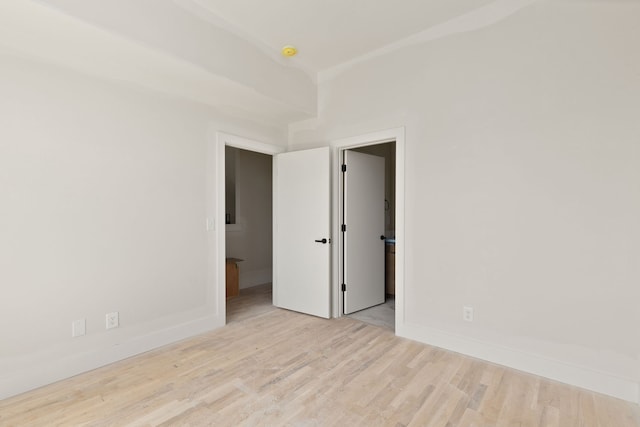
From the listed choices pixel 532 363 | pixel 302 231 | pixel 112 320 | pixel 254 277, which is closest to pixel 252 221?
pixel 254 277

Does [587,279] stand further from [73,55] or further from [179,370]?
[73,55]

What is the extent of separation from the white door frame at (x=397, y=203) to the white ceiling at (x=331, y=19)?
908mm

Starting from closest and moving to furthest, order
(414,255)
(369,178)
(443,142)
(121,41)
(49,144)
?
(121,41) < (49,144) < (443,142) < (414,255) < (369,178)

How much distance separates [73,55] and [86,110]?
395 millimetres

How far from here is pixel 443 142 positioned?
9.43ft

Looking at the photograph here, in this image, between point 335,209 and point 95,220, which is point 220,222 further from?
point 335,209

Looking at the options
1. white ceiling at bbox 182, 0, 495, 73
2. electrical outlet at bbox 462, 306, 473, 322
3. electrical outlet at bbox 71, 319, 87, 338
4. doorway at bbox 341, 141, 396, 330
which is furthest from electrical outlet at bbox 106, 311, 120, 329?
electrical outlet at bbox 462, 306, 473, 322

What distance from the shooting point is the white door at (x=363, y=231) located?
3795 mm

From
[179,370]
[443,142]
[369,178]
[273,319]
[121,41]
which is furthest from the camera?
[369,178]

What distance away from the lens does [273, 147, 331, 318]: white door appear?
3.67m

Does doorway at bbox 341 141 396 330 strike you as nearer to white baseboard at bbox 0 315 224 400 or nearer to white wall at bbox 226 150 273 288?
white baseboard at bbox 0 315 224 400

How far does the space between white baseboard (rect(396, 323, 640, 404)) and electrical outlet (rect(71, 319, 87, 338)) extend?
275 cm

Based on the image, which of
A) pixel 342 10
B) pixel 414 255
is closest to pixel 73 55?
pixel 342 10

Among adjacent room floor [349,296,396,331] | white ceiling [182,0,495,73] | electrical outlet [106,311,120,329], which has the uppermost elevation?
white ceiling [182,0,495,73]
